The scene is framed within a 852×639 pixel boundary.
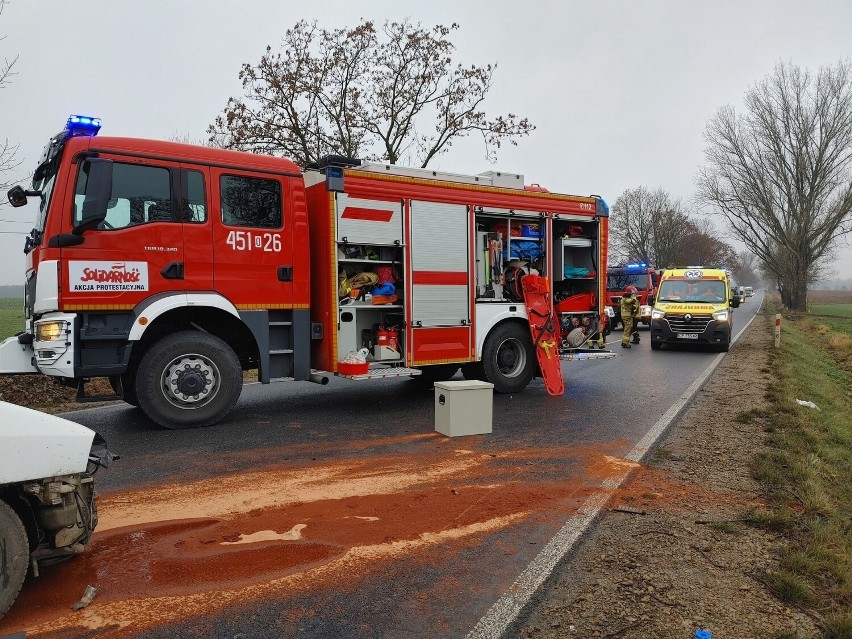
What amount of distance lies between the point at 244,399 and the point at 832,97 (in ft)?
155

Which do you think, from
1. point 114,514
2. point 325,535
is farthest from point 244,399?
point 325,535

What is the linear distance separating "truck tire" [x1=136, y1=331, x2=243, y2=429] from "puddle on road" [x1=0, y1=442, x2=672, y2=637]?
194 centimetres

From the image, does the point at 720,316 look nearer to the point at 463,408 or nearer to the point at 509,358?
the point at 509,358

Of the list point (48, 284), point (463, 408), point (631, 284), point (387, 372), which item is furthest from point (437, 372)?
point (631, 284)

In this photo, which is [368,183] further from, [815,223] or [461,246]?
[815,223]

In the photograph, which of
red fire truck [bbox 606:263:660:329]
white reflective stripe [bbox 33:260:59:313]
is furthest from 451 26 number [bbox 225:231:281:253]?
red fire truck [bbox 606:263:660:329]

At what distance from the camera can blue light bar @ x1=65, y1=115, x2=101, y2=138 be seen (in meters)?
6.49

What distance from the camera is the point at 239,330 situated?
7.56 meters

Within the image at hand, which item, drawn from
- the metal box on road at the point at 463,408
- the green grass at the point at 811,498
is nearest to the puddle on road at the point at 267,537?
the green grass at the point at 811,498

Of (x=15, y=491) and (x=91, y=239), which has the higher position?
(x=91, y=239)

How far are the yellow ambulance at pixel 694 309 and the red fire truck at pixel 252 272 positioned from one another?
847 centimetres

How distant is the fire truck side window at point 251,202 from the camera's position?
281 inches

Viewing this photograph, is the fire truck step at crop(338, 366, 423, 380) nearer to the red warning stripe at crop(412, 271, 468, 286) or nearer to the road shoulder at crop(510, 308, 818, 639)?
the red warning stripe at crop(412, 271, 468, 286)

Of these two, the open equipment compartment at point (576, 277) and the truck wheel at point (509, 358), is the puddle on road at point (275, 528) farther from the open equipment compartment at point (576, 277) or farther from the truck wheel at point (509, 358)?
the open equipment compartment at point (576, 277)
